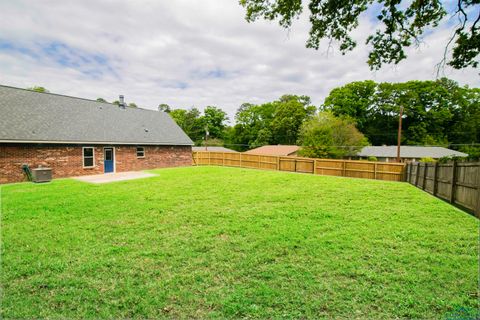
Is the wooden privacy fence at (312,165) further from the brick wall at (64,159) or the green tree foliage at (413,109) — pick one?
the green tree foliage at (413,109)

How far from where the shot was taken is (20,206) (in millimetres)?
7102

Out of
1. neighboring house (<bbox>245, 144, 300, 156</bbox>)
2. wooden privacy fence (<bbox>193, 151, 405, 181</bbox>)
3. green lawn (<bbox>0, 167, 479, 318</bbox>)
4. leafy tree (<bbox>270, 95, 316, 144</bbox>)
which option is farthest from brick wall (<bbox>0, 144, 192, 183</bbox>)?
leafy tree (<bbox>270, 95, 316, 144</bbox>)

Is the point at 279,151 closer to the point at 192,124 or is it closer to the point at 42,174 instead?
the point at 42,174

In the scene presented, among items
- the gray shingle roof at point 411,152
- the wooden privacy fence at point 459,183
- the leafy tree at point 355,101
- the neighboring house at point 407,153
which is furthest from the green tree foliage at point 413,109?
the wooden privacy fence at point 459,183

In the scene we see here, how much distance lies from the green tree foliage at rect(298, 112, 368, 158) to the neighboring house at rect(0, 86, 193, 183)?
1911 centimetres

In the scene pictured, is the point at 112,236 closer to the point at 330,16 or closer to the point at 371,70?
the point at 330,16

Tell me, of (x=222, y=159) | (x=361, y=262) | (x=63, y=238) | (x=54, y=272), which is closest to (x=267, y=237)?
(x=361, y=262)

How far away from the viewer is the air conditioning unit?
11.9 m

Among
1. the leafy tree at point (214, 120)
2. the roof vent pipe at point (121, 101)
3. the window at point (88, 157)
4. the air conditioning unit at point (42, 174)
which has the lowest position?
the air conditioning unit at point (42, 174)

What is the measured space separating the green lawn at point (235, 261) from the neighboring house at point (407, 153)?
3249cm

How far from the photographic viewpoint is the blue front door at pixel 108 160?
635 inches

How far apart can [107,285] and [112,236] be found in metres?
1.92

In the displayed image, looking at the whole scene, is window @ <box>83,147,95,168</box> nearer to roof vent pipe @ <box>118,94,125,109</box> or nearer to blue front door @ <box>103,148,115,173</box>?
blue front door @ <box>103,148,115,173</box>

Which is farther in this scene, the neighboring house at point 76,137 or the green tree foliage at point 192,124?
the green tree foliage at point 192,124
